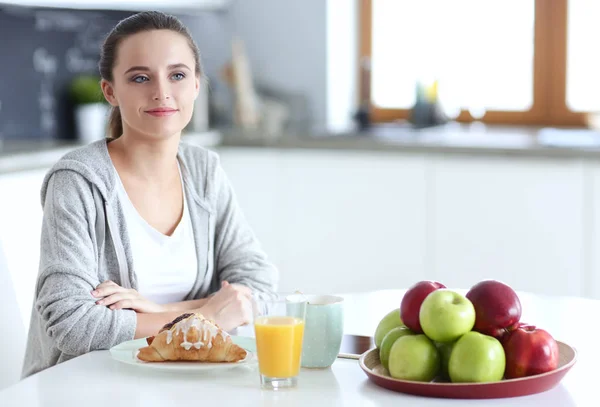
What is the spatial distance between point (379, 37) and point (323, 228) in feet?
3.43

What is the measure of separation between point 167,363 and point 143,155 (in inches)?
23.1

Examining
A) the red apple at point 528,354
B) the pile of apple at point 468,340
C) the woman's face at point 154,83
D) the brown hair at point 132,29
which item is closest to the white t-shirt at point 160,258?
the woman's face at point 154,83

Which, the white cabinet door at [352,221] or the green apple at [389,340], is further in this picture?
the white cabinet door at [352,221]

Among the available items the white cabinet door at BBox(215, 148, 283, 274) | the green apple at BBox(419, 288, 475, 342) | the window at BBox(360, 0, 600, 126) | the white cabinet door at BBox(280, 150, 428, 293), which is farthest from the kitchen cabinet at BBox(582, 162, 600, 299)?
the green apple at BBox(419, 288, 475, 342)

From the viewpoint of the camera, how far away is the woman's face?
1.74 meters

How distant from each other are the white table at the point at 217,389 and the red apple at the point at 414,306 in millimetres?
95

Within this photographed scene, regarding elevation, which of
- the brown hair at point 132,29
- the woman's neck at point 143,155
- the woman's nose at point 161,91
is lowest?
the woman's neck at point 143,155

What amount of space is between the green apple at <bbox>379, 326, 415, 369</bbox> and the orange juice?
12cm

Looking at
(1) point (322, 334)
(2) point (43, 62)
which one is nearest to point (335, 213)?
(2) point (43, 62)

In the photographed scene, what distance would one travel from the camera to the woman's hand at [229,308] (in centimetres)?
163

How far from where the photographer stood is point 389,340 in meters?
1.27

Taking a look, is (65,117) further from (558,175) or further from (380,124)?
(558,175)

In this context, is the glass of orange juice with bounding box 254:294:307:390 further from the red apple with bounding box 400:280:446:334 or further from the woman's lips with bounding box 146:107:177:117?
the woman's lips with bounding box 146:107:177:117

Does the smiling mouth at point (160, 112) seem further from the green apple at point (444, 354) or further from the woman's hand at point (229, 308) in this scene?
the green apple at point (444, 354)
